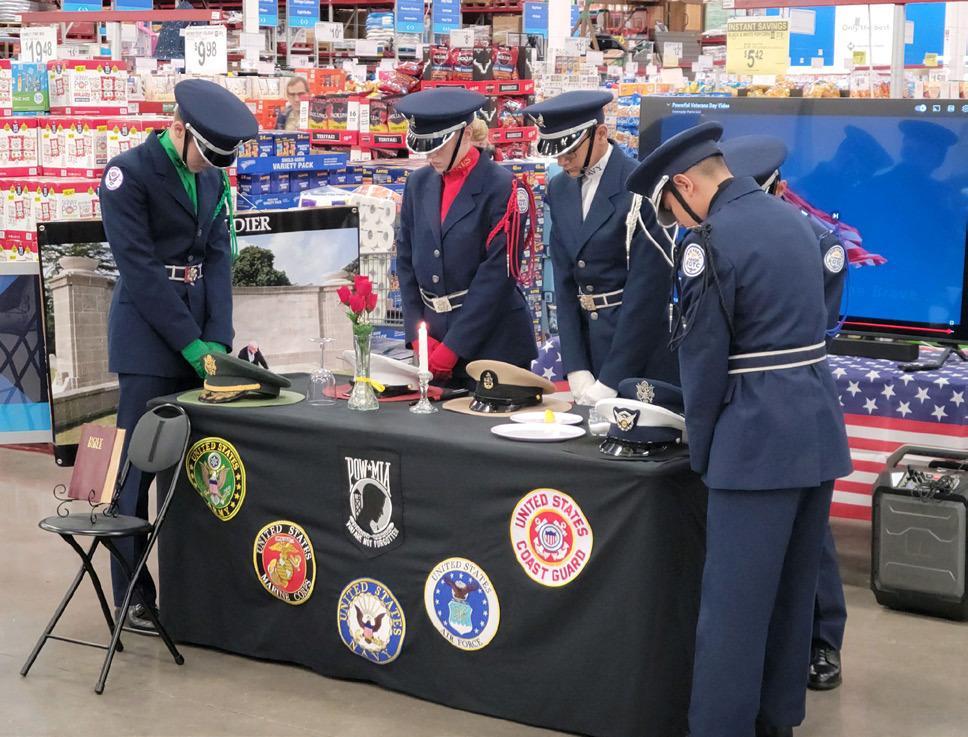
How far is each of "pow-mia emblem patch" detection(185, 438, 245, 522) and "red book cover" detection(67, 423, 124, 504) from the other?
0.76 ft

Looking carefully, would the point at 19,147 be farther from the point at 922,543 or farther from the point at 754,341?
the point at 754,341

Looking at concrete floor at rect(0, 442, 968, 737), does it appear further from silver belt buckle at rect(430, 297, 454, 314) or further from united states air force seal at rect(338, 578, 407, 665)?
silver belt buckle at rect(430, 297, 454, 314)

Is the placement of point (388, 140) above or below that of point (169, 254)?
above

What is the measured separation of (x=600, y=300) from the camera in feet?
14.5

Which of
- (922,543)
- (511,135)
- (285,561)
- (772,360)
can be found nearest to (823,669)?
(922,543)

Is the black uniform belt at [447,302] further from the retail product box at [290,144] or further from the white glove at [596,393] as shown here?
the retail product box at [290,144]

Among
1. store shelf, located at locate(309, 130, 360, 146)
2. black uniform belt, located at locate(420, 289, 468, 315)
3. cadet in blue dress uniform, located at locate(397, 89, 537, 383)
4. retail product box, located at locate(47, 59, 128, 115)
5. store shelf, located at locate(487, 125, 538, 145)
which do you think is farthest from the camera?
store shelf, located at locate(487, 125, 538, 145)

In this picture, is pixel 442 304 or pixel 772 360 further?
pixel 442 304

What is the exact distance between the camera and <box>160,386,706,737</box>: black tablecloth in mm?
3529

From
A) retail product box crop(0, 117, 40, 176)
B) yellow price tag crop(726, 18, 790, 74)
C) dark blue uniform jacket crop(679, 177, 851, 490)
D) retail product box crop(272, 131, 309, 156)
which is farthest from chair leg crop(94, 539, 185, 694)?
yellow price tag crop(726, 18, 790, 74)

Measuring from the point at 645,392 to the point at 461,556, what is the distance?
70cm

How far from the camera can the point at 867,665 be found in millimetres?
4379

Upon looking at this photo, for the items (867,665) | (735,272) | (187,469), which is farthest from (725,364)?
(187,469)

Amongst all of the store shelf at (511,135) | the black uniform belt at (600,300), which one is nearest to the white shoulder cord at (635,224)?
the black uniform belt at (600,300)
